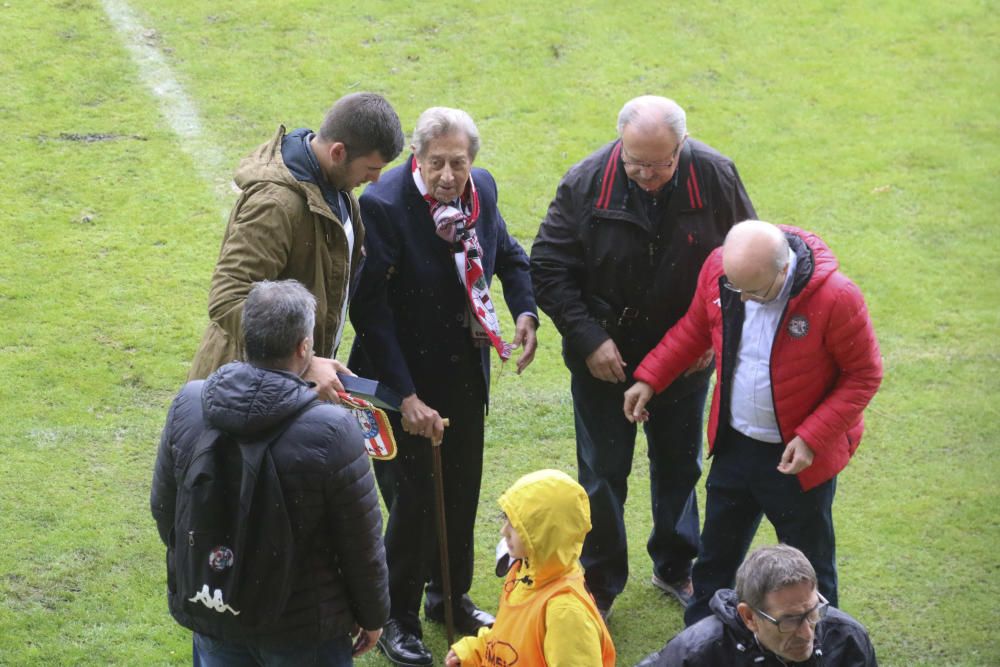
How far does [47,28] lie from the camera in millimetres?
10258

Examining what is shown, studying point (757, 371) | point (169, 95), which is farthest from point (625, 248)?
point (169, 95)

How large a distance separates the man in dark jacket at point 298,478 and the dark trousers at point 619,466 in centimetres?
172

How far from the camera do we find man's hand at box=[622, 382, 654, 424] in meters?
4.95

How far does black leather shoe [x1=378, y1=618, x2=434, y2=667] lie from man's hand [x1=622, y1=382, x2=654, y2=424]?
1195 mm

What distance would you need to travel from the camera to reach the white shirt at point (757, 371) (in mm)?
4498

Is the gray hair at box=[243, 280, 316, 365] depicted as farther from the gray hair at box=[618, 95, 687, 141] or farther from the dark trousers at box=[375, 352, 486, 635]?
Result: the gray hair at box=[618, 95, 687, 141]

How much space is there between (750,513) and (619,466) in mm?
647

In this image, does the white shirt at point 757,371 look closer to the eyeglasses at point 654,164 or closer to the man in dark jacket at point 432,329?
the eyeglasses at point 654,164

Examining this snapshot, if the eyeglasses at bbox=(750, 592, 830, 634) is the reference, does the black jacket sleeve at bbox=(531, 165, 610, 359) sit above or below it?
above

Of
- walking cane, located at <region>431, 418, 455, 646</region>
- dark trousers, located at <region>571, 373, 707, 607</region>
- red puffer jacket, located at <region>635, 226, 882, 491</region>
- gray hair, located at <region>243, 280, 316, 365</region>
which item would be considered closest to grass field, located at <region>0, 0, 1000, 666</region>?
dark trousers, located at <region>571, 373, 707, 607</region>

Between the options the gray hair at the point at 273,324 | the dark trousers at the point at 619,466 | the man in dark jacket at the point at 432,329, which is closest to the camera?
the gray hair at the point at 273,324

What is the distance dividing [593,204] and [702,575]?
145cm

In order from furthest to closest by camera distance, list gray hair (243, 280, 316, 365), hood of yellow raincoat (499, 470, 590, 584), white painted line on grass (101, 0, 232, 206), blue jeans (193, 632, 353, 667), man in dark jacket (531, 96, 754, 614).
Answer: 1. white painted line on grass (101, 0, 232, 206)
2. man in dark jacket (531, 96, 754, 614)
3. hood of yellow raincoat (499, 470, 590, 584)
4. blue jeans (193, 632, 353, 667)
5. gray hair (243, 280, 316, 365)

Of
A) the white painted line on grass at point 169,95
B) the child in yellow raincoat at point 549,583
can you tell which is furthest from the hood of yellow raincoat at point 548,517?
the white painted line on grass at point 169,95
